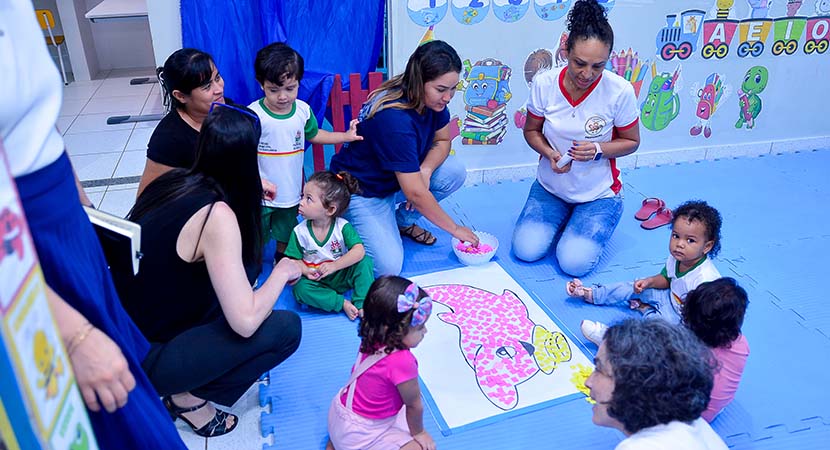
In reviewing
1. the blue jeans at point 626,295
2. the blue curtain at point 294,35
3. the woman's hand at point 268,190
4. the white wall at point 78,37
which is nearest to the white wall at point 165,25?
the blue curtain at point 294,35

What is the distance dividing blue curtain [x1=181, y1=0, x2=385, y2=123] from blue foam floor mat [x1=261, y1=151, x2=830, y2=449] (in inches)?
33.2

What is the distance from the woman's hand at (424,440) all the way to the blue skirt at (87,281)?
25.8 inches

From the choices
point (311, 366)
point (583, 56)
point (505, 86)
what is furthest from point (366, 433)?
point (505, 86)

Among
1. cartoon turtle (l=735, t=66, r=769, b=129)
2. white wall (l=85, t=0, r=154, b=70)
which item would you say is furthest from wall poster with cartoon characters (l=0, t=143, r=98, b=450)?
white wall (l=85, t=0, r=154, b=70)

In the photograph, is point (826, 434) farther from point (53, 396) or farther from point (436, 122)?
point (53, 396)

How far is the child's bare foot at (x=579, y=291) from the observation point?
227 cm

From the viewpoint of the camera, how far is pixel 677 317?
81.2 inches

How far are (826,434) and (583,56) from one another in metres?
1.44

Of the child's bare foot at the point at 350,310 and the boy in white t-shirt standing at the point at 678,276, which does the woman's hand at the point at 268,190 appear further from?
the boy in white t-shirt standing at the point at 678,276

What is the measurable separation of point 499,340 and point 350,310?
545 millimetres

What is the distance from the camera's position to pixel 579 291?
7.48 feet

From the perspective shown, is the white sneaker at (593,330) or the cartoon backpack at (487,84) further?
the cartoon backpack at (487,84)

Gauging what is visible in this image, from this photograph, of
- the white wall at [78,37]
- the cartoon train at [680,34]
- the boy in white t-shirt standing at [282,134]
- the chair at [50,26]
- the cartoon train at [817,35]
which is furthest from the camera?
the white wall at [78,37]

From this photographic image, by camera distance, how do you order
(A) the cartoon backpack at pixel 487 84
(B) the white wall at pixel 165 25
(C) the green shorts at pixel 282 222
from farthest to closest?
1. (A) the cartoon backpack at pixel 487 84
2. (B) the white wall at pixel 165 25
3. (C) the green shorts at pixel 282 222
